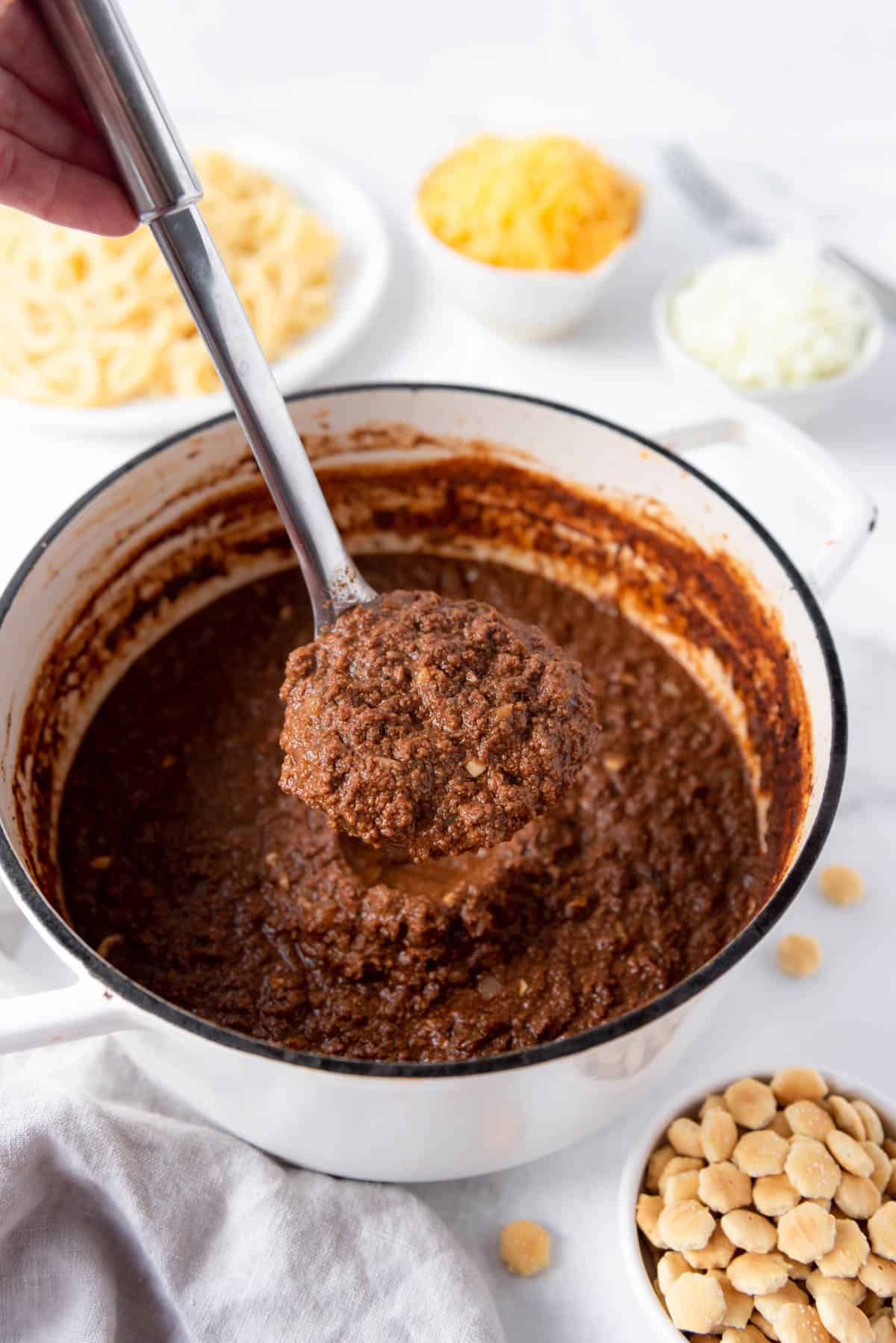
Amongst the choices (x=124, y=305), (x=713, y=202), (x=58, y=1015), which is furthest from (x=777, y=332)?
(x=58, y=1015)

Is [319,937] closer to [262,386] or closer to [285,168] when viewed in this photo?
[262,386]

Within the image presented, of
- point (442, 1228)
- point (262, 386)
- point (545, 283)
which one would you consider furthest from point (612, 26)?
point (442, 1228)

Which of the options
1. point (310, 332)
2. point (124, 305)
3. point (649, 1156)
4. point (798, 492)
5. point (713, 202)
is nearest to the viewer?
point (649, 1156)

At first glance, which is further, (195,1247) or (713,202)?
(713,202)

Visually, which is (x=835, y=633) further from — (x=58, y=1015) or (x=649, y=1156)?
(x=58, y=1015)

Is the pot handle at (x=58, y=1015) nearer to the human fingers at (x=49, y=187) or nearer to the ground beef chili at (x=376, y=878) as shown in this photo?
the ground beef chili at (x=376, y=878)

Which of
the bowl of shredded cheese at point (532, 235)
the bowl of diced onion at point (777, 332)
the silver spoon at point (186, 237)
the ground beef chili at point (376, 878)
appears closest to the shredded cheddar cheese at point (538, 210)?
the bowl of shredded cheese at point (532, 235)

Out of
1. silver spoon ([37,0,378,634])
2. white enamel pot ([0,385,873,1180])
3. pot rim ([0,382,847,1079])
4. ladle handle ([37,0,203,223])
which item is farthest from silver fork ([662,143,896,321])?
ladle handle ([37,0,203,223])
